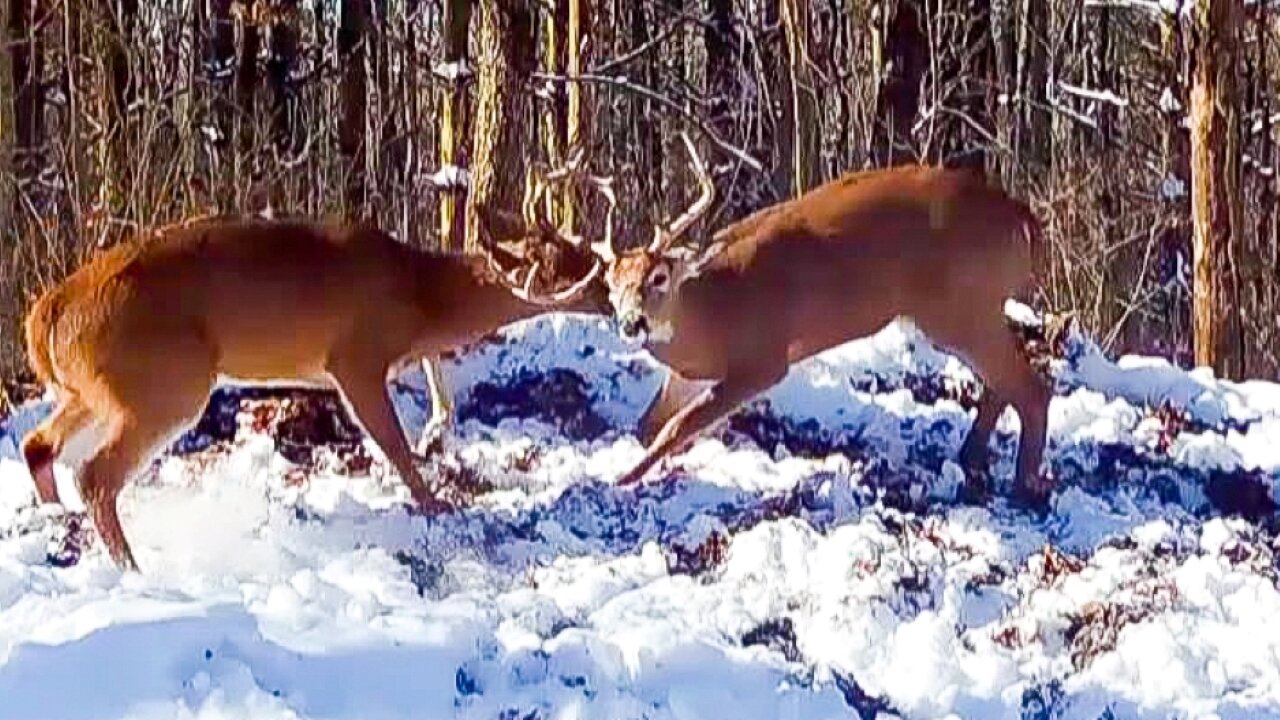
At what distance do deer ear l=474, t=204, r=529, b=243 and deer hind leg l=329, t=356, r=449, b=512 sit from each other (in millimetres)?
1053

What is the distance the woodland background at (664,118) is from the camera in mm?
14781

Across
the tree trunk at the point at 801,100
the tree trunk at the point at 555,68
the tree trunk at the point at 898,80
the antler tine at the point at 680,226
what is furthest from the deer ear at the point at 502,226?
the tree trunk at the point at 801,100

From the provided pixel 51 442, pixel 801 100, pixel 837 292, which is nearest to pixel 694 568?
pixel 837 292

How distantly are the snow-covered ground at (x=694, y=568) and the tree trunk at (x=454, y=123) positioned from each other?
366 centimetres

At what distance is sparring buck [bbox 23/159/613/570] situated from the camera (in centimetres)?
823

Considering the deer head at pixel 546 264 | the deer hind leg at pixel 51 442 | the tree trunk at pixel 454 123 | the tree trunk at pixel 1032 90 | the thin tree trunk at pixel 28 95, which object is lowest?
the tree trunk at pixel 1032 90

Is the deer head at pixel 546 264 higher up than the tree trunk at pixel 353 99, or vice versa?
the deer head at pixel 546 264

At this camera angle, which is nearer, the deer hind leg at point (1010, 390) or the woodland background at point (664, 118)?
the deer hind leg at point (1010, 390)

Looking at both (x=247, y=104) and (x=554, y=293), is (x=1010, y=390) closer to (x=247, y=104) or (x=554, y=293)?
(x=554, y=293)

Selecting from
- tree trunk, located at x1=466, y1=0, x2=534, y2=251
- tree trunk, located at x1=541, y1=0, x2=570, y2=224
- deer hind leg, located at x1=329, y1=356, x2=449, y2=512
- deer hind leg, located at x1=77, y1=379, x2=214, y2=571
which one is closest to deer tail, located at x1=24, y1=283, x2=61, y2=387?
deer hind leg, located at x1=77, y1=379, x2=214, y2=571

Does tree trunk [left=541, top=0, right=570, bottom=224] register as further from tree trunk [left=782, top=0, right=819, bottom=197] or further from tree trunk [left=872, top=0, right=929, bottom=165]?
tree trunk [left=872, top=0, right=929, bottom=165]

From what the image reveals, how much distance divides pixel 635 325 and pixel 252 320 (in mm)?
1556

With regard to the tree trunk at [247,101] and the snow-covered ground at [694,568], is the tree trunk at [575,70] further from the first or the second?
the snow-covered ground at [694,568]

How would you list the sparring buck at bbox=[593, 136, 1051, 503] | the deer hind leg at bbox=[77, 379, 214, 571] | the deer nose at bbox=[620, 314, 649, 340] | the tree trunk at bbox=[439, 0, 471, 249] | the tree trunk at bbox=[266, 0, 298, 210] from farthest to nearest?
the tree trunk at bbox=[266, 0, 298, 210] → the tree trunk at bbox=[439, 0, 471, 249] → the sparring buck at bbox=[593, 136, 1051, 503] → the deer nose at bbox=[620, 314, 649, 340] → the deer hind leg at bbox=[77, 379, 214, 571]
